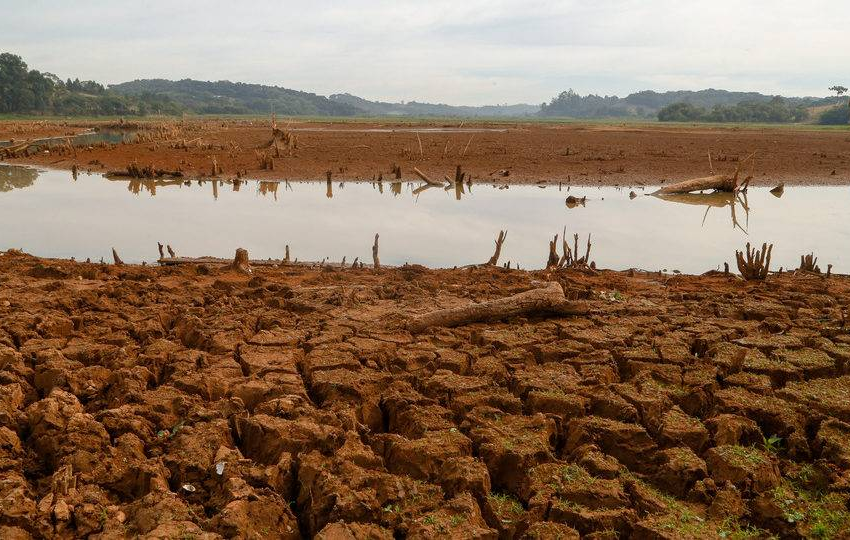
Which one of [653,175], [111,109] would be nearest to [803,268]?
[653,175]

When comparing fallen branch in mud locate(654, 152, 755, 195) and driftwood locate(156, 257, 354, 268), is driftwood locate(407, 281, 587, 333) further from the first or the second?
fallen branch in mud locate(654, 152, 755, 195)

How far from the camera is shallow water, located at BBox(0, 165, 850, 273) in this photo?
10.7 meters

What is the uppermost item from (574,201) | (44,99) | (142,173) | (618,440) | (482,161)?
(44,99)

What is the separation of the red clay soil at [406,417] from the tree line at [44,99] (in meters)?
79.4

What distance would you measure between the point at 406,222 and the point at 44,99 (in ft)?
259

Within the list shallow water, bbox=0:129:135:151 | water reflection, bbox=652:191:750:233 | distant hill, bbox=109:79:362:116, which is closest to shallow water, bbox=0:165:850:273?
water reflection, bbox=652:191:750:233

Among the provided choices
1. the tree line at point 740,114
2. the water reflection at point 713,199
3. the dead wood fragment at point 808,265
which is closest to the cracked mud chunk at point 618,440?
the dead wood fragment at point 808,265

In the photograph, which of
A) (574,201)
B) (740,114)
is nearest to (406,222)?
(574,201)

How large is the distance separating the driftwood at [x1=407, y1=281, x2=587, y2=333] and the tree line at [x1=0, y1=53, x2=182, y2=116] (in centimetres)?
8100

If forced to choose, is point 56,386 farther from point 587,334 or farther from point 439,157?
point 439,157

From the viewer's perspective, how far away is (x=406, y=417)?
14.4 feet

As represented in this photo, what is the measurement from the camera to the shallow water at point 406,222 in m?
10.7

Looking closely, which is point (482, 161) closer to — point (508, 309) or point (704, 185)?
point (704, 185)

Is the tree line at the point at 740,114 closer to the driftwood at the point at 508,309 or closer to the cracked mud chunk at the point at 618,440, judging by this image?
the driftwood at the point at 508,309
